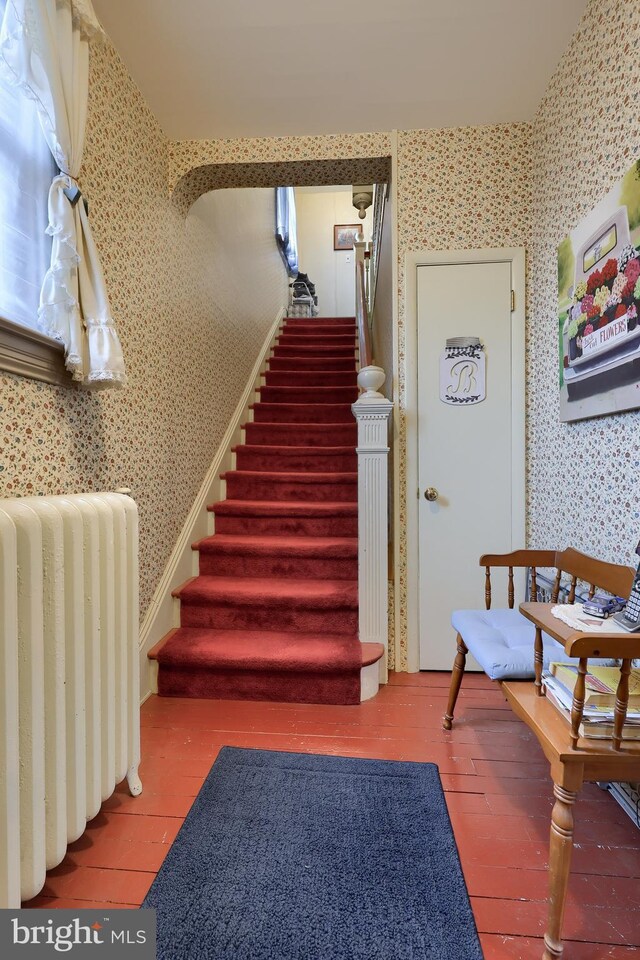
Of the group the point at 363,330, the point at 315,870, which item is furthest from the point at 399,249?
the point at 315,870

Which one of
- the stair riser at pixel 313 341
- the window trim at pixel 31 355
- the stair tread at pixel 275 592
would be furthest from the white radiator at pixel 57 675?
the stair riser at pixel 313 341

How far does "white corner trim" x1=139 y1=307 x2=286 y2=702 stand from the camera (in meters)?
2.12

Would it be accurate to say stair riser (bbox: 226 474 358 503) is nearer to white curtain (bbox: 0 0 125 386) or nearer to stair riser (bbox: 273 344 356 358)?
white curtain (bbox: 0 0 125 386)

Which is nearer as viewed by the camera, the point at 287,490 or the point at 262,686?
the point at 262,686

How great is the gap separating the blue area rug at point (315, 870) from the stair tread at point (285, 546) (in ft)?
3.65

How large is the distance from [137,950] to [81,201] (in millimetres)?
1939

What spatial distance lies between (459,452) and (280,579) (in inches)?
46.6

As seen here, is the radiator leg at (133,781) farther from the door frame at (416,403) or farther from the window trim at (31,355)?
the door frame at (416,403)

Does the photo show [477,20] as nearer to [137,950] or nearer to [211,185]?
[211,185]

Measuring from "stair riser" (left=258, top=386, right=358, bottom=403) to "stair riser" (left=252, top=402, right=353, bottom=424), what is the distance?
194mm

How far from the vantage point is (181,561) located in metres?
2.48

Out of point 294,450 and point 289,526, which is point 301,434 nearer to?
point 294,450

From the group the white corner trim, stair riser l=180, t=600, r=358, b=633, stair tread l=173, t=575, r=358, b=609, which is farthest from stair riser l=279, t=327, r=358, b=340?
stair riser l=180, t=600, r=358, b=633

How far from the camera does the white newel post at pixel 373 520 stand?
2184 mm
